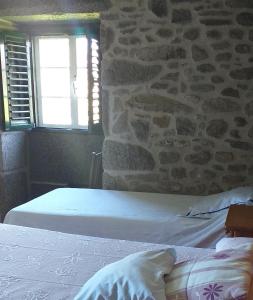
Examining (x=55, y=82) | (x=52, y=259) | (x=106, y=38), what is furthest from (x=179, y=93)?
(x=52, y=259)

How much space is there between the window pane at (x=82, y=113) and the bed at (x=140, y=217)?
1226 mm

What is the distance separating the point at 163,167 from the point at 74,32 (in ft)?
5.47

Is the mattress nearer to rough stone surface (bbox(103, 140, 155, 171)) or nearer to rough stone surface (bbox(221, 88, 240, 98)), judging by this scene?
rough stone surface (bbox(103, 140, 155, 171))

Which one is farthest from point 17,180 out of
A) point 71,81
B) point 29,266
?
point 29,266

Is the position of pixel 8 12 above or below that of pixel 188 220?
above

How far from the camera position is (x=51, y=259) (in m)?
1.88

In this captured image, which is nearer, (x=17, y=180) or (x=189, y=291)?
(x=189, y=291)

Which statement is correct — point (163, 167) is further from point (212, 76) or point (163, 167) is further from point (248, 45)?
point (248, 45)

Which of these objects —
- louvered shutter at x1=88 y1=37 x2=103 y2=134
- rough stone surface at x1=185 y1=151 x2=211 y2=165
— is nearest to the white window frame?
louvered shutter at x1=88 y1=37 x2=103 y2=134

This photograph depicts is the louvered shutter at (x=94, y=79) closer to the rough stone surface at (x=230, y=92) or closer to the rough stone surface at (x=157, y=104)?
the rough stone surface at (x=157, y=104)

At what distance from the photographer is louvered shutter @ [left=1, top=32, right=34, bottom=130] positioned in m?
3.86

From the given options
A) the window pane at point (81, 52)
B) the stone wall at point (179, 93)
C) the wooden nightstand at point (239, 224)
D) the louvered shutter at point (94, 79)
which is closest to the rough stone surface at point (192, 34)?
the stone wall at point (179, 93)

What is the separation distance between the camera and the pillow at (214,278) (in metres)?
1.19

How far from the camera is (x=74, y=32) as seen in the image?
3.95 m
